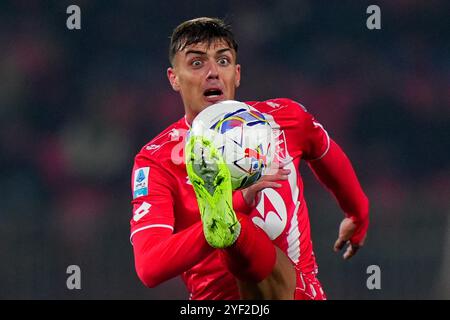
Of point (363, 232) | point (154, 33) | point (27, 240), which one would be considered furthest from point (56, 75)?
point (363, 232)

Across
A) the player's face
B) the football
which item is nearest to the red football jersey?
the player's face

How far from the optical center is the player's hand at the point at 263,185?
2.61m

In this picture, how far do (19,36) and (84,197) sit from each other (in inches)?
55.1

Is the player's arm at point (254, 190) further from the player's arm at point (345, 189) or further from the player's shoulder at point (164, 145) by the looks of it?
the player's arm at point (345, 189)

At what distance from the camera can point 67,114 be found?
226 inches

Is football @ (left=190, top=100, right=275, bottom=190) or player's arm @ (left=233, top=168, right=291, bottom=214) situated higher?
football @ (left=190, top=100, right=275, bottom=190)

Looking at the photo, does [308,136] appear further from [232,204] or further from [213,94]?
[232,204]

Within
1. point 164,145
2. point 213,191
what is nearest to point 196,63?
point 164,145

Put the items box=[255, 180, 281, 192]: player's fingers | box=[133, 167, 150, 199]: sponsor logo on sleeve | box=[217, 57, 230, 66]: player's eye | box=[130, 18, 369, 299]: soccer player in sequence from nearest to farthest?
box=[255, 180, 281, 192]: player's fingers
box=[130, 18, 369, 299]: soccer player
box=[133, 167, 150, 199]: sponsor logo on sleeve
box=[217, 57, 230, 66]: player's eye

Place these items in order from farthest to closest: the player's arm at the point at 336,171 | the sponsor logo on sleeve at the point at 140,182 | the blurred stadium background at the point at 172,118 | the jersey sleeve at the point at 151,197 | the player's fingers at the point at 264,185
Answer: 1. the blurred stadium background at the point at 172,118
2. the player's arm at the point at 336,171
3. the sponsor logo on sleeve at the point at 140,182
4. the jersey sleeve at the point at 151,197
5. the player's fingers at the point at 264,185

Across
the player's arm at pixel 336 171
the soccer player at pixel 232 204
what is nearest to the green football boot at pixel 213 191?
the soccer player at pixel 232 204

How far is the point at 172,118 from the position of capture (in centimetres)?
597

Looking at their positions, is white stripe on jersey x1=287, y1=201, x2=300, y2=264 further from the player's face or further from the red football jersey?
the player's face

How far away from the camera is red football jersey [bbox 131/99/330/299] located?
10.5ft
